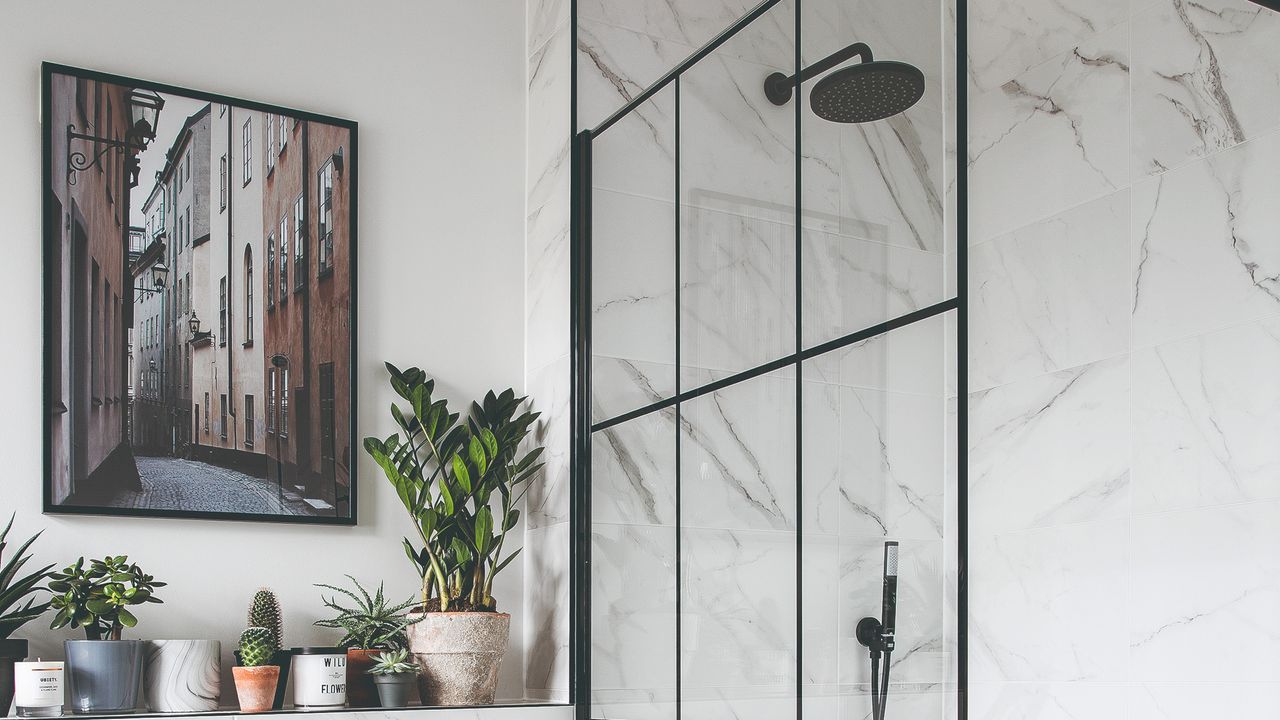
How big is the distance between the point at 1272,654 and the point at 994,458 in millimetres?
623

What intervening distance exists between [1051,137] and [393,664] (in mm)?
1462

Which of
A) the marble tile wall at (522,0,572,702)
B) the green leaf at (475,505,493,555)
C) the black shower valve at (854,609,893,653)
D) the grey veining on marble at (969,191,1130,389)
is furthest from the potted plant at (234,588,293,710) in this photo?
the grey veining on marble at (969,191,1130,389)

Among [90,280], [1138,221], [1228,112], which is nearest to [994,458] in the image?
[1138,221]

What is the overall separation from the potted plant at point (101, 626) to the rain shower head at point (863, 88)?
3.97ft

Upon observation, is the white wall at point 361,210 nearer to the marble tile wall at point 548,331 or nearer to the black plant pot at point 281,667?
the marble tile wall at point 548,331

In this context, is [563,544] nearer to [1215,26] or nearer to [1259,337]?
[1259,337]

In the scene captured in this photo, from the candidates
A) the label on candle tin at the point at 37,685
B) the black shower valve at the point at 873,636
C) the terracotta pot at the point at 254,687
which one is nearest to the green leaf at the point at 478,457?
the terracotta pot at the point at 254,687

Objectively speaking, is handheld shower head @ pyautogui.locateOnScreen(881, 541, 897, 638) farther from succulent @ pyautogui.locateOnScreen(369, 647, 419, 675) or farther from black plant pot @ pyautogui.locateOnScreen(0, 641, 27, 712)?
black plant pot @ pyautogui.locateOnScreen(0, 641, 27, 712)

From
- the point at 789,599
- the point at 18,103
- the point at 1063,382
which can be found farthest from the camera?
the point at 1063,382

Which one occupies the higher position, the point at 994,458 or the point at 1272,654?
the point at 994,458

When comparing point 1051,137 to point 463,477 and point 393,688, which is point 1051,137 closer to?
point 463,477

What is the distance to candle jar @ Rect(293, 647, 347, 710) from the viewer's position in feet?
6.16

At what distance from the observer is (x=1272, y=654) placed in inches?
68.4

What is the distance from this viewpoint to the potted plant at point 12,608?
1731mm
